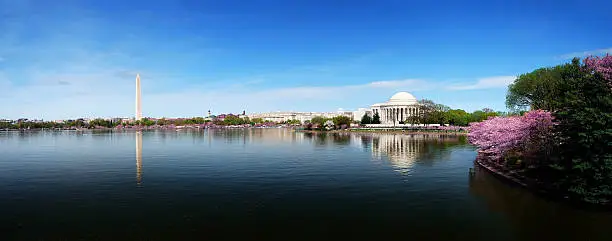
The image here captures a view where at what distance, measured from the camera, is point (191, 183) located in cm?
2722

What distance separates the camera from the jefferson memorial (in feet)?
500

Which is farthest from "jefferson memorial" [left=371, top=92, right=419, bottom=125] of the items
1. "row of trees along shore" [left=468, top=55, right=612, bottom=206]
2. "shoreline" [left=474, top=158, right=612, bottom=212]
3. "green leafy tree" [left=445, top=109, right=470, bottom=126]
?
"row of trees along shore" [left=468, top=55, right=612, bottom=206]

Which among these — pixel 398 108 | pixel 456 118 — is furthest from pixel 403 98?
pixel 456 118

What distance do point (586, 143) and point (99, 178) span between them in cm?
2962

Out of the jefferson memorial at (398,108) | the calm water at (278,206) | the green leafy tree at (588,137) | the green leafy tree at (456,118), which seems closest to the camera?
the calm water at (278,206)

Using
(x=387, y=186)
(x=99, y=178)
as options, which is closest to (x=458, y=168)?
(x=387, y=186)

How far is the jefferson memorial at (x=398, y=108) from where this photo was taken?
5994 inches

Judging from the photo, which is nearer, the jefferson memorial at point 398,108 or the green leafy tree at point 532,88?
the green leafy tree at point 532,88

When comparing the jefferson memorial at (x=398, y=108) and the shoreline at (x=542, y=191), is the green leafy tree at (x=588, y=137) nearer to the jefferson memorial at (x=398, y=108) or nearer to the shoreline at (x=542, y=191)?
the shoreline at (x=542, y=191)

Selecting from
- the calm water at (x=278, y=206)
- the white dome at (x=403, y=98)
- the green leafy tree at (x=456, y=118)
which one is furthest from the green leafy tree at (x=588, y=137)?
the white dome at (x=403, y=98)

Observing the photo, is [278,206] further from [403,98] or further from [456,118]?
[403,98]

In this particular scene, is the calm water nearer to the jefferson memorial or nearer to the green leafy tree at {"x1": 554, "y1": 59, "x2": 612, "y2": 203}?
the green leafy tree at {"x1": 554, "y1": 59, "x2": 612, "y2": 203}

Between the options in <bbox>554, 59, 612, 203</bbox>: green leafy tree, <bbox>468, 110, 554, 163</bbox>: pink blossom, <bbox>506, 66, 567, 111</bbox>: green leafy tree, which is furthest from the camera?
<bbox>506, 66, 567, 111</bbox>: green leafy tree

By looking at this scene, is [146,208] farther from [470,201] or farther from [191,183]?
[470,201]
